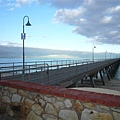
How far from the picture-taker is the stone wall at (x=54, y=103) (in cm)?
328

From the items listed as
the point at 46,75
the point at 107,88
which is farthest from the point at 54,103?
the point at 107,88

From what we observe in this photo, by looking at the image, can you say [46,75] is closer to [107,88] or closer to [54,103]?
[54,103]

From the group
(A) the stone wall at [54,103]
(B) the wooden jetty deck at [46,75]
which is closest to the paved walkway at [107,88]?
(A) the stone wall at [54,103]

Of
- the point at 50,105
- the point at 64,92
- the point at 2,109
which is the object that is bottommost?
the point at 2,109

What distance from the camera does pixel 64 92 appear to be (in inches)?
146

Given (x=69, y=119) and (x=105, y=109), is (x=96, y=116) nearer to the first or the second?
(x=105, y=109)

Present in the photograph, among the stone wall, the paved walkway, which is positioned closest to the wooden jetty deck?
the stone wall

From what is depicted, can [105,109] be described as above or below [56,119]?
above

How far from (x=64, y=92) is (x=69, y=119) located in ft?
1.69

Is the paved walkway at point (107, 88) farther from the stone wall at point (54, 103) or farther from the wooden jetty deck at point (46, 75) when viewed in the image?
the wooden jetty deck at point (46, 75)

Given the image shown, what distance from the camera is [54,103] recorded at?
149 inches

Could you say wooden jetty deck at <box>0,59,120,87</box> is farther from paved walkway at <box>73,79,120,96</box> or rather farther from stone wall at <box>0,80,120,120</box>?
paved walkway at <box>73,79,120,96</box>

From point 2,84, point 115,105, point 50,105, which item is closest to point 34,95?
point 50,105

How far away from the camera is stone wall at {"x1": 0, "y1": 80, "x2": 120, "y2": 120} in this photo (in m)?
3.28
